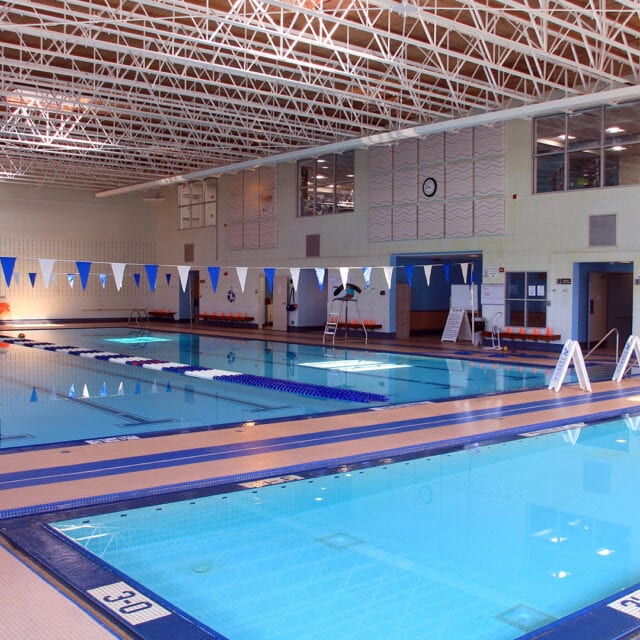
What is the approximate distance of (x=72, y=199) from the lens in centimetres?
2941

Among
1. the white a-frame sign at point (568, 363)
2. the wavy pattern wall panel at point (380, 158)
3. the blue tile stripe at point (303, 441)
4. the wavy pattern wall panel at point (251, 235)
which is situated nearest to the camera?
the blue tile stripe at point (303, 441)

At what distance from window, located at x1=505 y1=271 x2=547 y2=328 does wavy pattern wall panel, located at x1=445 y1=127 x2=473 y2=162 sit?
334 cm

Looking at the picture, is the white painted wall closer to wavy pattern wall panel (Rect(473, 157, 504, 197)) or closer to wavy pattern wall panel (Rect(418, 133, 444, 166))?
wavy pattern wall panel (Rect(418, 133, 444, 166))

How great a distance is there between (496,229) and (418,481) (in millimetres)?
12775

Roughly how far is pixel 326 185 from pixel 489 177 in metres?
6.07

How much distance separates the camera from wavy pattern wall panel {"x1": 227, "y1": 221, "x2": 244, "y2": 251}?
25781mm

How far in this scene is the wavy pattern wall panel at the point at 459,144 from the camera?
18391 mm

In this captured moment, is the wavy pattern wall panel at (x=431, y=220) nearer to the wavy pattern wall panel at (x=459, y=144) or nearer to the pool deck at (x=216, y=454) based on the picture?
the wavy pattern wall panel at (x=459, y=144)

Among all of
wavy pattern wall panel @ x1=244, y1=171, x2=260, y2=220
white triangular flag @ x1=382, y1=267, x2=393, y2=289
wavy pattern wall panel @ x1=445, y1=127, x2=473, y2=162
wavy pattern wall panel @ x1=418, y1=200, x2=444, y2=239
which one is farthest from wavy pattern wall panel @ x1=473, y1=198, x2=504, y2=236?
wavy pattern wall panel @ x1=244, y1=171, x2=260, y2=220

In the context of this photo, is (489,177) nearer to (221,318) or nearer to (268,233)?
(268,233)

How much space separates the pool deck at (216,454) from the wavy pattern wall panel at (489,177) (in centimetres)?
829

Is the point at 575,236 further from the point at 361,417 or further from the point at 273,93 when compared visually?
the point at 361,417

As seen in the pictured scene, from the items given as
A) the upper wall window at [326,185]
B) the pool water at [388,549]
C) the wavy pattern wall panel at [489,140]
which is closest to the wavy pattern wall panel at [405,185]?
the upper wall window at [326,185]

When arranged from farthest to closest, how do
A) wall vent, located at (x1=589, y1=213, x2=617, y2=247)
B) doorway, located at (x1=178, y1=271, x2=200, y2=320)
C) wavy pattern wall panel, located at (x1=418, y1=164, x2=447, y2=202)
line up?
doorway, located at (x1=178, y1=271, x2=200, y2=320)
wavy pattern wall panel, located at (x1=418, y1=164, x2=447, y2=202)
wall vent, located at (x1=589, y1=213, x2=617, y2=247)
